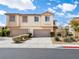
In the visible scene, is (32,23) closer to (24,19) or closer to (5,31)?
(24,19)

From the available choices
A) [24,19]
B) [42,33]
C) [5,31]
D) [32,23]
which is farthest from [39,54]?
[5,31]

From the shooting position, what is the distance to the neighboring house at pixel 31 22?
42.8 metres

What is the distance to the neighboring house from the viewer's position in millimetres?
42844

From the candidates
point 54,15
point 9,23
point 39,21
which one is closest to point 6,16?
point 9,23

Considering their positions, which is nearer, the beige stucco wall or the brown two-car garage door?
the beige stucco wall

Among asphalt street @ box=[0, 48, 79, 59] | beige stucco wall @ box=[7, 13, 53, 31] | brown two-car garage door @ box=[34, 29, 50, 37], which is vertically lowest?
asphalt street @ box=[0, 48, 79, 59]

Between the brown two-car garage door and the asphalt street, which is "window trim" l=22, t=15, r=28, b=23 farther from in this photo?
the asphalt street

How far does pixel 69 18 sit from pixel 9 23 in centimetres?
1419

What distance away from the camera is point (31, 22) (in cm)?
4306

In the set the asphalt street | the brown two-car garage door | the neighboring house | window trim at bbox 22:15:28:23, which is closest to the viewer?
the asphalt street

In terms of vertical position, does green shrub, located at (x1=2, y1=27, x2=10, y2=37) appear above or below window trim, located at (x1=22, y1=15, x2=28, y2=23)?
below

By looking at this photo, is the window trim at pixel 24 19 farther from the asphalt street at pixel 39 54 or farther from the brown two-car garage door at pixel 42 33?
the asphalt street at pixel 39 54

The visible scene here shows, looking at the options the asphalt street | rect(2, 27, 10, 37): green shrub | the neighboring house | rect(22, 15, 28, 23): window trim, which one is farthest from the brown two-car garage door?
the asphalt street

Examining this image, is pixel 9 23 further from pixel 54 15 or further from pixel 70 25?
pixel 70 25
